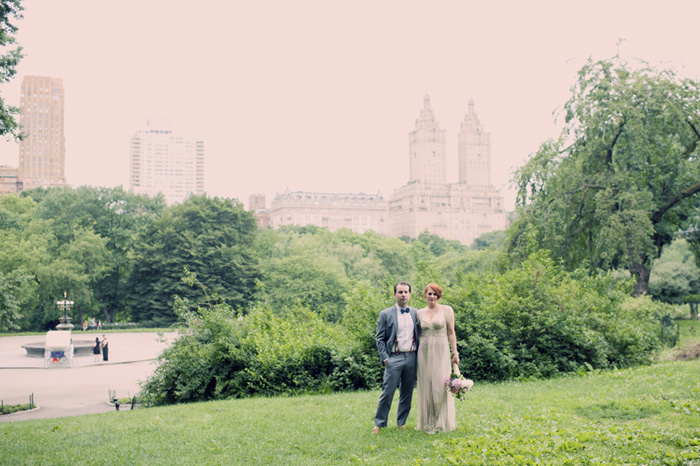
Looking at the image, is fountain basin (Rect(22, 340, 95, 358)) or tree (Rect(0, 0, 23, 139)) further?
fountain basin (Rect(22, 340, 95, 358))

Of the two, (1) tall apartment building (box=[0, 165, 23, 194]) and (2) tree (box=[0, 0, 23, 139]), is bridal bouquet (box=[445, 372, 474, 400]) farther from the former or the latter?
(1) tall apartment building (box=[0, 165, 23, 194])

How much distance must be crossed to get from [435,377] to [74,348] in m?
31.1

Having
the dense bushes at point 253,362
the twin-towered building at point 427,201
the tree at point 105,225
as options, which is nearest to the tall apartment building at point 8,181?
the twin-towered building at point 427,201

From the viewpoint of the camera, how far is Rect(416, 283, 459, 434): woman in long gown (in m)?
6.68

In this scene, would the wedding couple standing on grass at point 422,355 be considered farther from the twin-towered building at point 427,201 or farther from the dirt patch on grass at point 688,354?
the twin-towered building at point 427,201

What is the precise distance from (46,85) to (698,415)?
6631 inches

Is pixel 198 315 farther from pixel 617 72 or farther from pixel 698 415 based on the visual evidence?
pixel 617 72

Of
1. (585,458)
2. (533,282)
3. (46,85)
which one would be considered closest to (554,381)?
(533,282)

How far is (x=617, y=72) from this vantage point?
2166 centimetres

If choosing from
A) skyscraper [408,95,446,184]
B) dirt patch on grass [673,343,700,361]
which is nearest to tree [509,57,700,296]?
dirt patch on grass [673,343,700,361]

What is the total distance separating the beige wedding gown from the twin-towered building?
167 metres

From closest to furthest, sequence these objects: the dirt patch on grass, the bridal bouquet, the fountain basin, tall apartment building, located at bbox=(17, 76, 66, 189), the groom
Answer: the bridal bouquet
the groom
the dirt patch on grass
the fountain basin
tall apartment building, located at bbox=(17, 76, 66, 189)

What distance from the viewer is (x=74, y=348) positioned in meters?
32.8

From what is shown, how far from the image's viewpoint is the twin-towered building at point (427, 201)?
6902 inches
